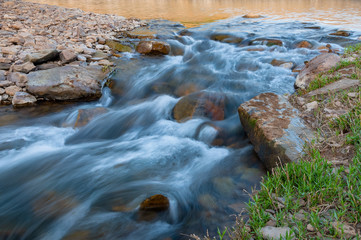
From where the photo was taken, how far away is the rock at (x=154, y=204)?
334cm

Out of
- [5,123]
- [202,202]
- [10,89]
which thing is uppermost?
[10,89]

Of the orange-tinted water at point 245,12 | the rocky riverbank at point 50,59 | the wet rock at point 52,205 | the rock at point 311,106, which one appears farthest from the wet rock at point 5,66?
the orange-tinted water at point 245,12

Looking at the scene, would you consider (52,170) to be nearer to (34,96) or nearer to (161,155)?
(161,155)

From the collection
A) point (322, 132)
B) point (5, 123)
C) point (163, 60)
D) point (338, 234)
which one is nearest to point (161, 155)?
point (322, 132)

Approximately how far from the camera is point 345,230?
1.81 m

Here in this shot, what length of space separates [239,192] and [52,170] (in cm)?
331

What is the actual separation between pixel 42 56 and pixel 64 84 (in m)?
1.69

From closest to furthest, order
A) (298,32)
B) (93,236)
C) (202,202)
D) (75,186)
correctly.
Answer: (93,236)
(202,202)
(75,186)
(298,32)

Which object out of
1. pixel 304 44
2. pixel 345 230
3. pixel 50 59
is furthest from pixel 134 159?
pixel 304 44

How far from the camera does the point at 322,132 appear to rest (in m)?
3.36

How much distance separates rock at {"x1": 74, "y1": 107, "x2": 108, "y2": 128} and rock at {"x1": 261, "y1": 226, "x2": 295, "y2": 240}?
15.7 feet

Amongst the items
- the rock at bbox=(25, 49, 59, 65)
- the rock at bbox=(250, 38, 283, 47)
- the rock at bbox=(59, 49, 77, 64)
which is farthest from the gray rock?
the rock at bbox=(250, 38, 283, 47)

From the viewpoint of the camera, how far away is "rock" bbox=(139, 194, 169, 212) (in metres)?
3.34

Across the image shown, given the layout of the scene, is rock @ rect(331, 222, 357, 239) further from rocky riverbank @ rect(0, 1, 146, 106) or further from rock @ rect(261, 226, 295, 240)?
rocky riverbank @ rect(0, 1, 146, 106)
